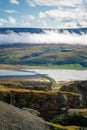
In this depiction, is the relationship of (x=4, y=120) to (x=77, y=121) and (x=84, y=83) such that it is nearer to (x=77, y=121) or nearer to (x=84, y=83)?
(x=77, y=121)

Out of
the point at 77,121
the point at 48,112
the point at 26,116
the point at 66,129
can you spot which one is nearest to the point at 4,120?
the point at 26,116

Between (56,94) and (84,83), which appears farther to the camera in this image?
(84,83)

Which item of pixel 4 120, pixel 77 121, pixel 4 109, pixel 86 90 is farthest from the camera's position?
pixel 86 90

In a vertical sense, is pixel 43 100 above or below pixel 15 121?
below

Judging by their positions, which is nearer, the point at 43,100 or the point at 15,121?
the point at 15,121

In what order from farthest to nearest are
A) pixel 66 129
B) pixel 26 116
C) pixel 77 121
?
pixel 77 121 → pixel 66 129 → pixel 26 116

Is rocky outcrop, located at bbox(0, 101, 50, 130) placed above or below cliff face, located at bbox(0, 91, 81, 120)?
above

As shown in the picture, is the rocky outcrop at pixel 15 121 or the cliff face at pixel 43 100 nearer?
the rocky outcrop at pixel 15 121

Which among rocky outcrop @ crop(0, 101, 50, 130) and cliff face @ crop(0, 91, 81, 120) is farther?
cliff face @ crop(0, 91, 81, 120)
